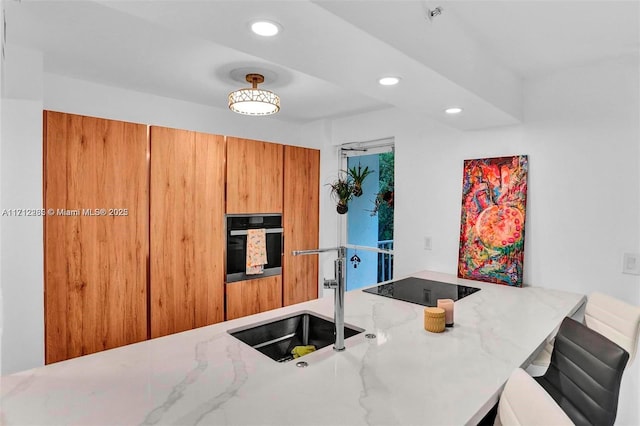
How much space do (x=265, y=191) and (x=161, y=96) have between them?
118cm

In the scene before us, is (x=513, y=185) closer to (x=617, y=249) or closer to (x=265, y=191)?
(x=617, y=249)

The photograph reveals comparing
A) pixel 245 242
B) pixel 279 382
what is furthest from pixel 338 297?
pixel 245 242

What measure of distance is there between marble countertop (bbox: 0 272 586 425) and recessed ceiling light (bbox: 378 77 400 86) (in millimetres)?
1142

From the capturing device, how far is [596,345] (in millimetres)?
1302

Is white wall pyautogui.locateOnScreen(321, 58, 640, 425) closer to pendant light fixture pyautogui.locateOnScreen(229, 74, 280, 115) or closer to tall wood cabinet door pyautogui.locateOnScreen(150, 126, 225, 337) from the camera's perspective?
pendant light fixture pyautogui.locateOnScreen(229, 74, 280, 115)

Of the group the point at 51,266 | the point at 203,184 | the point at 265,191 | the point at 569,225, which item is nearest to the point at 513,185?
the point at 569,225

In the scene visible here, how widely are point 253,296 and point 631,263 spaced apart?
2.63 metres

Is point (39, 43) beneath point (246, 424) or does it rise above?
above

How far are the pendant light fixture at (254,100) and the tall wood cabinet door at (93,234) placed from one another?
0.72 meters

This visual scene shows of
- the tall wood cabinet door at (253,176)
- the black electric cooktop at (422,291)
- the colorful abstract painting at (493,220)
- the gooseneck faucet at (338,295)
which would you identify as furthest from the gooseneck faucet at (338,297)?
the tall wood cabinet door at (253,176)

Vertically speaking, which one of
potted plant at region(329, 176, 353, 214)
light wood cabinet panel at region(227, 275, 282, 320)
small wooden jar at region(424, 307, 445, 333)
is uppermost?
potted plant at region(329, 176, 353, 214)

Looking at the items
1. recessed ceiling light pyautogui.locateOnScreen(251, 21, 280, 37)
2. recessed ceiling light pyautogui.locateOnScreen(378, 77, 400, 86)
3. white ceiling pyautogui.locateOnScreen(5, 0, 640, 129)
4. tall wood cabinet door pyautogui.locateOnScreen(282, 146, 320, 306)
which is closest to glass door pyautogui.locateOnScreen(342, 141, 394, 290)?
tall wood cabinet door pyautogui.locateOnScreen(282, 146, 320, 306)

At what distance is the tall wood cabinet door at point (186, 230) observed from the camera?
2715mm

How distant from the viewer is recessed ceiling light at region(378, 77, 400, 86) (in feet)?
Answer: 5.75
